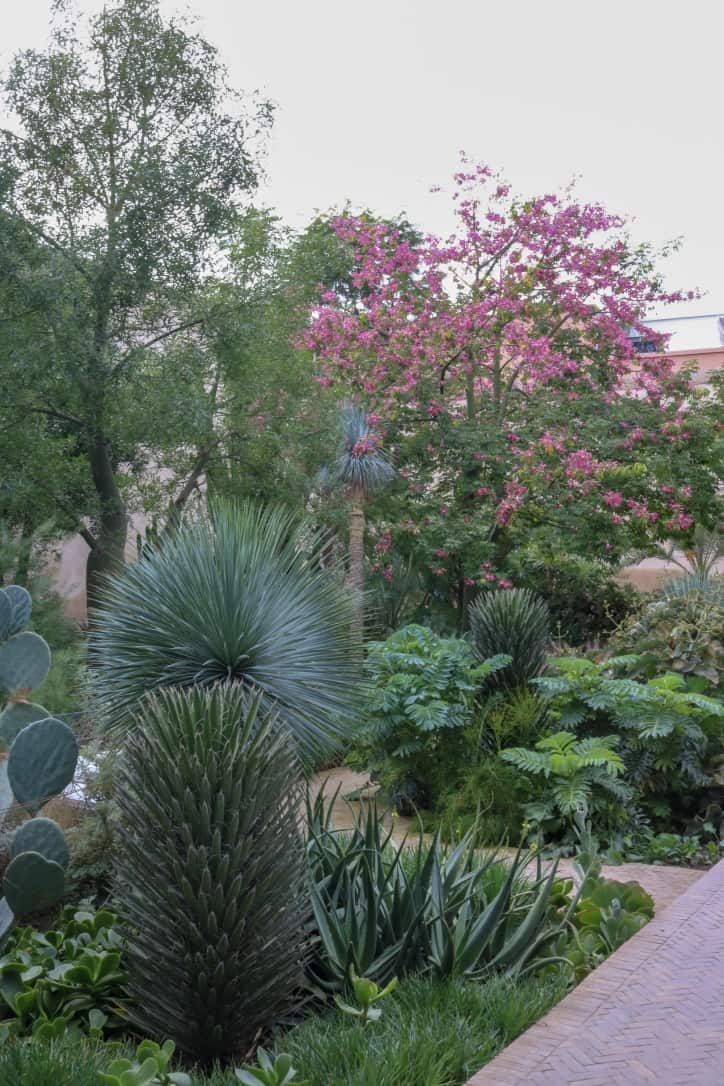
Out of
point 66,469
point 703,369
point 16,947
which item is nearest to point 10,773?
point 16,947

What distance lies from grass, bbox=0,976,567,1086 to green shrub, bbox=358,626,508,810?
4114mm

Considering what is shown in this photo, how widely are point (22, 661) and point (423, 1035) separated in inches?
148

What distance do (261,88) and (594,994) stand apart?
1257 cm

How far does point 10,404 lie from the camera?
510 inches

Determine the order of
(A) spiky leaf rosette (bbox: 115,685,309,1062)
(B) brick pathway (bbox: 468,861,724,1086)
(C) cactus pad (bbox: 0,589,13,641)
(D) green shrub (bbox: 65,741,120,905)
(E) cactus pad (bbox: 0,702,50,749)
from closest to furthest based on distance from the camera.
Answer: (B) brick pathway (bbox: 468,861,724,1086) → (A) spiky leaf rosette (bbox: 115,685,309,1062) → (D) green shrub (bbox: 65,741,120,905) → (E) cactus pad (bbox: 0,702,50,749) → (C) cactus pad (bbox: 0,589,13,641)

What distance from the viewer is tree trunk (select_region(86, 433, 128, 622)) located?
14.5m

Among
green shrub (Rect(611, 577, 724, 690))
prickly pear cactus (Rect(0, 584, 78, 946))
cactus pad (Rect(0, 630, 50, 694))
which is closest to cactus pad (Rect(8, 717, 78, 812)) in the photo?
prickly pear cactus (Rect(0, 584, 78, 946))

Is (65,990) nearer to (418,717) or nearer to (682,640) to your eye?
(418,717)

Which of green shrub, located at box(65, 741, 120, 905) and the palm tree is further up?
the palm tree

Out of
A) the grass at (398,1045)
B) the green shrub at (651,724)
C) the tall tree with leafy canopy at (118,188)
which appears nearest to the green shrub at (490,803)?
the green shrub at (651,724)

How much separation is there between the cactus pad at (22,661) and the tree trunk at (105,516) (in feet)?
23.8

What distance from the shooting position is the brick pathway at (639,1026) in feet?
13.5

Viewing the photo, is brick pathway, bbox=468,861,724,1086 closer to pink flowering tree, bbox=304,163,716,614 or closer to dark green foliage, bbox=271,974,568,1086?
dark green foliage, bbox=271,974,568,1086

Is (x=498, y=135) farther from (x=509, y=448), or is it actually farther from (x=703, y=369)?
(x=703, y=369)
